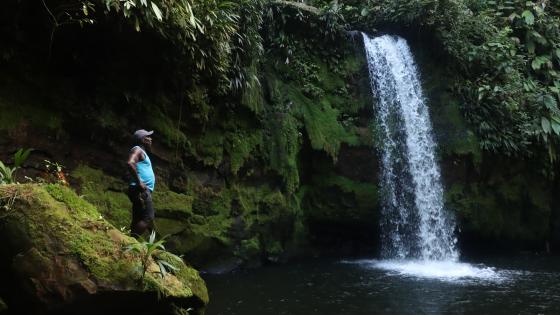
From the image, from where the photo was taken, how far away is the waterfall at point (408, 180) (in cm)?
1095

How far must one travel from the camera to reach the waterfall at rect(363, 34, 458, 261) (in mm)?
10945

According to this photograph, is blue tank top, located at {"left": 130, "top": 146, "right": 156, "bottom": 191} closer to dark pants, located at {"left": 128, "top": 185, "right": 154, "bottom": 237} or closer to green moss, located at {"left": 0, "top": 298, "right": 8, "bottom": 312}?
dark pants, located at {"left": 128, "top": 185, "right": 154, "bottom": 237}

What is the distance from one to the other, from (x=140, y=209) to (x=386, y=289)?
3800mm

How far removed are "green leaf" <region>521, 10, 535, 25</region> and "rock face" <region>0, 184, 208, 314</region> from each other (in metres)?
11.9

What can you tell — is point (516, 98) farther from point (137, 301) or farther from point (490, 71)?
point (137, 301)

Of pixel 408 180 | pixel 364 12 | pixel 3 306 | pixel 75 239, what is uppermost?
pixel 364 12

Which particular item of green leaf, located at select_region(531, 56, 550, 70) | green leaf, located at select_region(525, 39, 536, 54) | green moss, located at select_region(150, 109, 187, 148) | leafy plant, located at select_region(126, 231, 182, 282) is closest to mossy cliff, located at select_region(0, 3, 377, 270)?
green moss, located at select_region(150, 109, 187, 148)

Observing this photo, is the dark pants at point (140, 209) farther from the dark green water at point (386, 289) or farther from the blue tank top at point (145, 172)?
the dark green water at point (386, 289)

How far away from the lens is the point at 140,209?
574 centimetres

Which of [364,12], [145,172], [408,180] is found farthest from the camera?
[364,12]

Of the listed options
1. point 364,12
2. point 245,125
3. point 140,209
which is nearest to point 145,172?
point 140,209

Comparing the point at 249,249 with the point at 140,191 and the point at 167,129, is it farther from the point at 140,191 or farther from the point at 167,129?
the point at 140,191

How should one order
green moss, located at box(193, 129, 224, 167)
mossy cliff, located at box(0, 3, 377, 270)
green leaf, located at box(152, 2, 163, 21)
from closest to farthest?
green leaf, located at box(152, 2, 163, 21) < mossy cliff, located at box(0, 3, 377, 270) < green moss, located at box(193, 129, 224, 167)

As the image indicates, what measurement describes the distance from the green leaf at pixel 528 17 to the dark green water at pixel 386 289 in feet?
19.9
